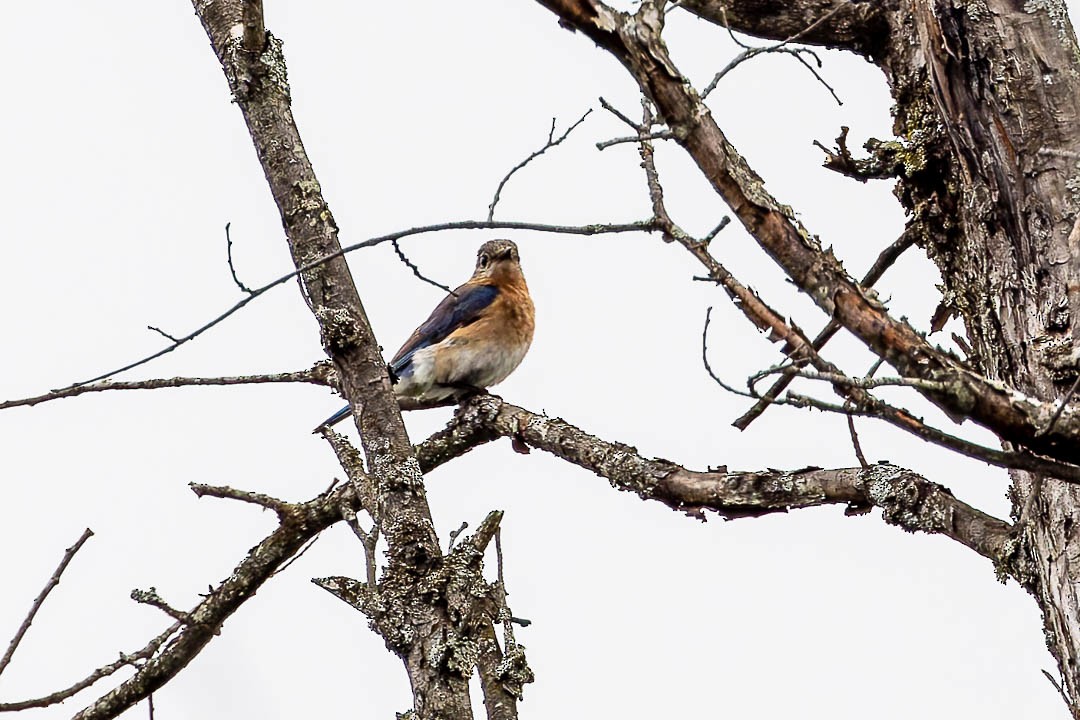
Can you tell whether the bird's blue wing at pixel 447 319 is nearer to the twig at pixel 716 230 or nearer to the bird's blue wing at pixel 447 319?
the bird's blue wing at pixel 447 319

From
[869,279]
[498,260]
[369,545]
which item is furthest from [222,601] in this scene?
[498,260]

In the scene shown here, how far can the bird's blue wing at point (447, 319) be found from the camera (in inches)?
317

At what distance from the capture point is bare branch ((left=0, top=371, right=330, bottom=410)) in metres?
3.84

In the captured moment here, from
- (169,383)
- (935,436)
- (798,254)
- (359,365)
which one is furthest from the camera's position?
(169,383)

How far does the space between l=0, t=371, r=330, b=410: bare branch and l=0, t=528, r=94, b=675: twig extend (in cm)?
46

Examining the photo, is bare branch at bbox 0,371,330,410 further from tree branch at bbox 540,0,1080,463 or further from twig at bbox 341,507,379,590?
tree branch at bbox 540,0,1080,463

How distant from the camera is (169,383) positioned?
4.24 metres

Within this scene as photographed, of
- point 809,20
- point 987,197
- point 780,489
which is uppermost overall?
point 809,20

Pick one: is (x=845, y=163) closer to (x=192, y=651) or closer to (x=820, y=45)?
(x=820, y=45)

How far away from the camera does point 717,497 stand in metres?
3.90

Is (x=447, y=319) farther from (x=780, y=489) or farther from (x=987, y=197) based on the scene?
(x=987, y=197)

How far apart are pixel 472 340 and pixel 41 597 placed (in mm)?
4449

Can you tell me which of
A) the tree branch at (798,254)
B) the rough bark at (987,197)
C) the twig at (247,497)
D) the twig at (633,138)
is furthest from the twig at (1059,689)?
the twig at (247,497)

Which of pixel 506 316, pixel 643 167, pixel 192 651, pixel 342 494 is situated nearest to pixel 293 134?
pixel 643 167
